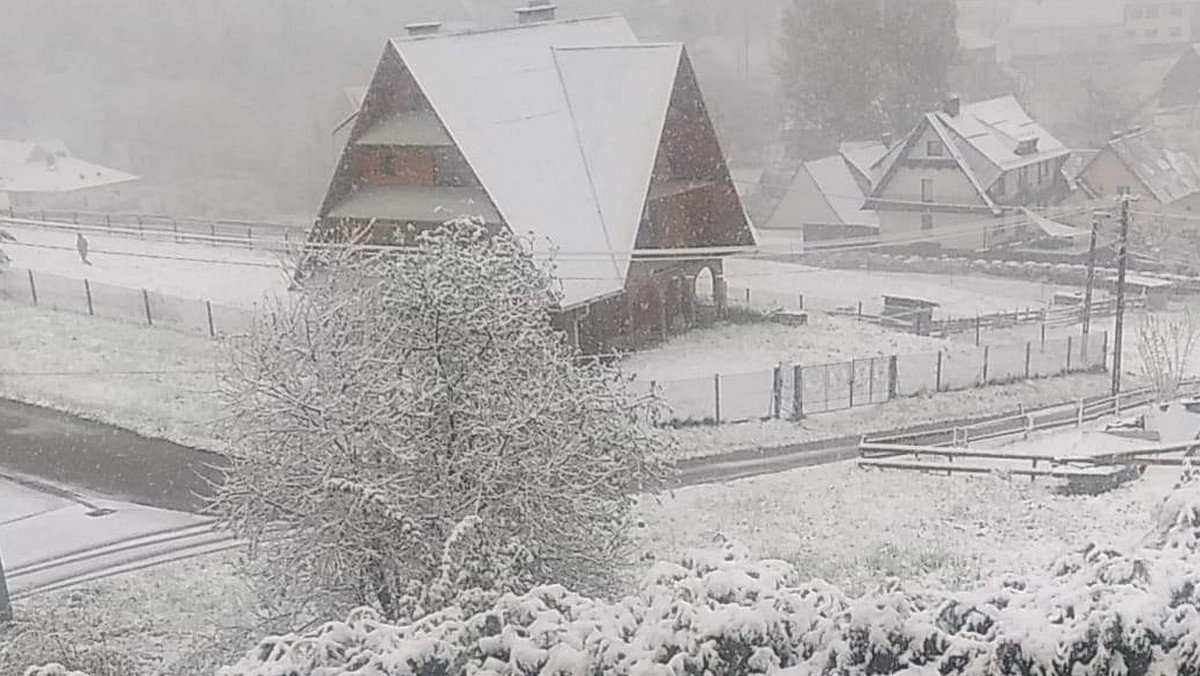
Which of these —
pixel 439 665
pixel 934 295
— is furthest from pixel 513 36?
pixel 439 665

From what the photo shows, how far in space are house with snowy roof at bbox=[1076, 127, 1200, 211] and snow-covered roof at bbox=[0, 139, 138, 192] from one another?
20.9 ft

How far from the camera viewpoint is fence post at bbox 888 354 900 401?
5823mm

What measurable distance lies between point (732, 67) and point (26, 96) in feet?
12.6

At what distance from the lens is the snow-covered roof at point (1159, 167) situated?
7.96m

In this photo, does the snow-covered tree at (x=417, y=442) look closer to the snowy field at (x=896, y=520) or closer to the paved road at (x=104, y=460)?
the snowy field at (x=896, y=520)

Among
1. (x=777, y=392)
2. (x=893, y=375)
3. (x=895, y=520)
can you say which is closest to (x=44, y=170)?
(x=777, y=392)

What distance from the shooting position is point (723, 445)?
501 centimetres

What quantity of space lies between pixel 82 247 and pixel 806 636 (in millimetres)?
6095

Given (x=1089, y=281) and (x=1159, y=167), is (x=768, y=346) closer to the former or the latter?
(x=1089, y=281)

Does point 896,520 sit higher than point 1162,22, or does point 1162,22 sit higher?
point 1162,22

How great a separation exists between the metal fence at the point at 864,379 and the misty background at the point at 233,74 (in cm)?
189

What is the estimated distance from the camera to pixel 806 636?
2025 millimetres

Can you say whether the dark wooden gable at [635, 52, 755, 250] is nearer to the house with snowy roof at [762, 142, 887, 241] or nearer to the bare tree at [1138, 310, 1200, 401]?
the bare tree at [1138, 310, 1200, 401]

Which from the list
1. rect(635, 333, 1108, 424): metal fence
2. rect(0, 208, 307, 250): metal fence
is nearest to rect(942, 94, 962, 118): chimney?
rect(635, 333, 1108, 424): metal fence
